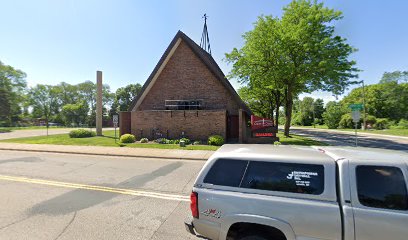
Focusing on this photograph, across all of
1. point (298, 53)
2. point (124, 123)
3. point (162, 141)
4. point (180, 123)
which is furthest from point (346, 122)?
point (124, 123)

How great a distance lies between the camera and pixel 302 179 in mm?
2959

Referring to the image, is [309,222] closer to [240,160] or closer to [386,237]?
[386,237]

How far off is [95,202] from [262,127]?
1448 cm

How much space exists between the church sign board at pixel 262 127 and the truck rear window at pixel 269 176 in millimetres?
15326

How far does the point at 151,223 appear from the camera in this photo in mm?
4941

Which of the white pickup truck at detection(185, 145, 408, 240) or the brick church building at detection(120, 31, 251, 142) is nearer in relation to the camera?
the white pickup truck at detection(185, 145, 408, 240)

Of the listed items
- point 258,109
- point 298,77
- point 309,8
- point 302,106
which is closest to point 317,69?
point 298,77

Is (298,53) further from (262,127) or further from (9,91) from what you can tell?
(9,91)

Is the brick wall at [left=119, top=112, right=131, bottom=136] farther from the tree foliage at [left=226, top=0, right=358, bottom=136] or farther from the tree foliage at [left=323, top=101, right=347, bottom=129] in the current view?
the tree foliage at [left=323, top=101, right=347, bottom=129]

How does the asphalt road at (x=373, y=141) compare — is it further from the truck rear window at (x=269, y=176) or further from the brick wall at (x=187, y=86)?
the truck rear window at (x=269, y=176)

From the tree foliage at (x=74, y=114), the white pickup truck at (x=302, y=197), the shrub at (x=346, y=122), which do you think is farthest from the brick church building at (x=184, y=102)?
the tree foliage at (x=74, y=114)

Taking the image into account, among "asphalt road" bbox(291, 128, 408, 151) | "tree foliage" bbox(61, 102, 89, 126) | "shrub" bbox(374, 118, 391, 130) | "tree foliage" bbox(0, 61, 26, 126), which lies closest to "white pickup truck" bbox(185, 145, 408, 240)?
"asphalt road" bbox(291, 128, 408, 151)

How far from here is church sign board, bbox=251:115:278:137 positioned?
1825 cm

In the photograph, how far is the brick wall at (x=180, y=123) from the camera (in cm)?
2012
